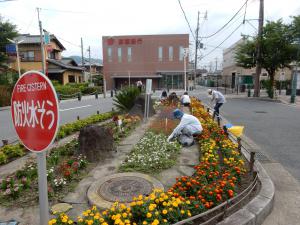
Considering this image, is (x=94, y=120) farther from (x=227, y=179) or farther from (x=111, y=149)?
(x=227, y=179)

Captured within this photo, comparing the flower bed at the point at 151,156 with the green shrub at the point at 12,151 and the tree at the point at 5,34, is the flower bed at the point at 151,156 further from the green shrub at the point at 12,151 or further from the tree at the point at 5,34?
the tree at the point at 5,34

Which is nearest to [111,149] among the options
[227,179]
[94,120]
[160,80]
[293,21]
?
[227,179]

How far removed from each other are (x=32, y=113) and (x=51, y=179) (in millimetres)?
2653

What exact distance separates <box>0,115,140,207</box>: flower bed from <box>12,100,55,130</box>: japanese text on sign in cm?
207

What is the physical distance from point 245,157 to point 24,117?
190 inches

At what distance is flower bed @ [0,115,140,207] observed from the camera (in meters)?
3.70

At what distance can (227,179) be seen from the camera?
12.6 ft

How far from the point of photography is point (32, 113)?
76.1 inches

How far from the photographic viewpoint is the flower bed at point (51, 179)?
370 centimetres

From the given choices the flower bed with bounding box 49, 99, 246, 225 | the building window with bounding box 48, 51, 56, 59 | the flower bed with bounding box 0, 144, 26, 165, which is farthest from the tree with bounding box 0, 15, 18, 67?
the flower bed with bounding box 49, 99, 246, 225

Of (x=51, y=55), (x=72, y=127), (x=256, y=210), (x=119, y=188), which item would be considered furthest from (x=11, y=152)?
(x=51, y=55)

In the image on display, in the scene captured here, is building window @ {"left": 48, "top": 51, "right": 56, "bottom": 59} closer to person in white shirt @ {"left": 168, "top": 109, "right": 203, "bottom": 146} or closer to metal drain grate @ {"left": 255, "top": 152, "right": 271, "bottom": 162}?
A: person in white shirt @ {"left": 168, "top": 109, "right": 203, "bottom": 146}

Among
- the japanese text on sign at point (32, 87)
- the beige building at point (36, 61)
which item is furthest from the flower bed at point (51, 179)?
the beige building at point (36, 61)

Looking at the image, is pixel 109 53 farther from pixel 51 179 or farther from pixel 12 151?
pixel 51 179
